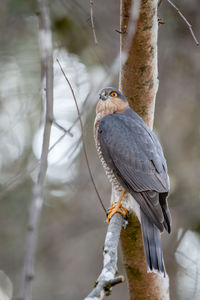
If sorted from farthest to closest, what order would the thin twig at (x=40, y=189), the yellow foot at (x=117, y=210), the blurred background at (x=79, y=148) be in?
the blurred background at (x=79, y=148)
the yellow foot at (x=117, y=210)
the thin twig at (x=40, y=189)

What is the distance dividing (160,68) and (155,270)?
441 cm

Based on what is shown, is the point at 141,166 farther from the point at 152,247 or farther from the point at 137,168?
the point at 152,247

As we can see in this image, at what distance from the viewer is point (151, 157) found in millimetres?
3541

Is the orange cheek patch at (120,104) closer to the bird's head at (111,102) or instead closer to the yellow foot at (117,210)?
the bird's head at (111,102)

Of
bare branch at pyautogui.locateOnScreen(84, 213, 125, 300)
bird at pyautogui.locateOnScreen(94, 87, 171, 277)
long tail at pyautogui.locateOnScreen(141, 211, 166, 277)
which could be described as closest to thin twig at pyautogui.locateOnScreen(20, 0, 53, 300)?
bare branch at pyautogui.locateOnScreen(84, 213, 125, 300)

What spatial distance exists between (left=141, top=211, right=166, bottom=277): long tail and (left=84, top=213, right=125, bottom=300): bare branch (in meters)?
0.20

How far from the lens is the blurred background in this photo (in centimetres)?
644

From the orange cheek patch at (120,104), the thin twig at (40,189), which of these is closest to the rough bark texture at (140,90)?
the orange cheek patch at (120,104)

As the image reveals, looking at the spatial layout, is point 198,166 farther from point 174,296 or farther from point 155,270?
point 155,270

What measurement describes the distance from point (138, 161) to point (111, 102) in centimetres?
72

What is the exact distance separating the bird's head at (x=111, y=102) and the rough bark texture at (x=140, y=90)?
77 mm

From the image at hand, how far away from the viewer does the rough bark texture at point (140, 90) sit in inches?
124

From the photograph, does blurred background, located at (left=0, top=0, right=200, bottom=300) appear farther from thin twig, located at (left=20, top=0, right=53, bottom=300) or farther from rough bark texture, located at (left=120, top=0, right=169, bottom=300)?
thin twig, located at (left=20, top=0, right=53, bottom=300)

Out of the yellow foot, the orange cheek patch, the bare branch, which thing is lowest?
the bare branch
